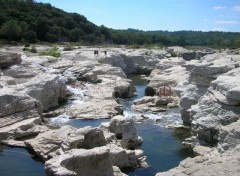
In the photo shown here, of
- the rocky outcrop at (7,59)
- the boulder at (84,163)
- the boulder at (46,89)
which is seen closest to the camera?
the boulder at (84,163)

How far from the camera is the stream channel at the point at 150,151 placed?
2055 cm

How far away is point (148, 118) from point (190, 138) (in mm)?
7477

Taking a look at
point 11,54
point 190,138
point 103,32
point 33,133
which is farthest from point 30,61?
point 103,32

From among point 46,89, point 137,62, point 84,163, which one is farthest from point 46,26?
point 84,163

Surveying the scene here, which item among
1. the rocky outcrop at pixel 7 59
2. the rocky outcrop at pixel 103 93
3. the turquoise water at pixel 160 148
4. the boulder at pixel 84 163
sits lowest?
the turquoise water at pixel 160 148

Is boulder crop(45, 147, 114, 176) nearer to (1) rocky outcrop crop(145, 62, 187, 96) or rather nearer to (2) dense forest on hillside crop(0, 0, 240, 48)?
(1) rocky outcrop crop(145, 62, 187, 96)

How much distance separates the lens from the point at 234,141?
18.4 metres

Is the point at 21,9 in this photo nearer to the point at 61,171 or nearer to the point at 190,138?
the point at 190,138

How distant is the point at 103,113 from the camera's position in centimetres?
3291

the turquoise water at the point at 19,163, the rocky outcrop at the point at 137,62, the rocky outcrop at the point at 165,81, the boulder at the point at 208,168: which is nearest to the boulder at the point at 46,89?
the turquoise water at the point at 19,163

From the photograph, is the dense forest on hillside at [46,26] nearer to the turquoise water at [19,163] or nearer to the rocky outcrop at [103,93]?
the rocky outcrop at [103,93]

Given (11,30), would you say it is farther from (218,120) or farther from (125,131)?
(218,120)

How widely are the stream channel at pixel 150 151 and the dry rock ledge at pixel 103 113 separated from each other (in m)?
0.66

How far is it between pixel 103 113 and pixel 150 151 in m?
9.27
